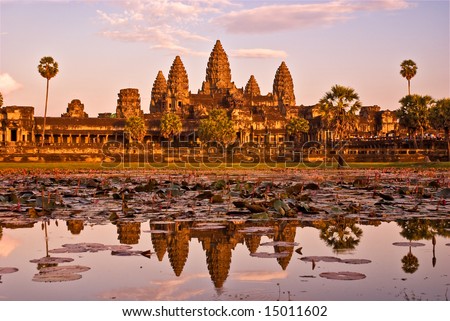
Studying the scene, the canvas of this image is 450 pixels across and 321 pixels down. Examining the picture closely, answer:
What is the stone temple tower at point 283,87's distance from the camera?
182 metres

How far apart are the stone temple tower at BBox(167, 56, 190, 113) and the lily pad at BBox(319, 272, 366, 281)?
152 meters

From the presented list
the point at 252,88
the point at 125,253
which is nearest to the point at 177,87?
the point at 252,88

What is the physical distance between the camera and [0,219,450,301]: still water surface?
22.0 ft

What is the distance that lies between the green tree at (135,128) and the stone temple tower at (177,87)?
123ft

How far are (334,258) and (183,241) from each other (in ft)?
8.42

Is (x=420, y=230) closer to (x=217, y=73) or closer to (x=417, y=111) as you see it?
(x=417, y=111)

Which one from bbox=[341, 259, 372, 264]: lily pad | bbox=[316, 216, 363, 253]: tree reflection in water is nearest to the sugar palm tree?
bbox=[316, 216, 363, 253]: tree reflection in water

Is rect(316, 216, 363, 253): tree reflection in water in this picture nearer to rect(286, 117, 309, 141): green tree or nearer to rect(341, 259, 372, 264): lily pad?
rect(341, 259, 372, 264): lily pad

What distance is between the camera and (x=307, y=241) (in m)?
10.0

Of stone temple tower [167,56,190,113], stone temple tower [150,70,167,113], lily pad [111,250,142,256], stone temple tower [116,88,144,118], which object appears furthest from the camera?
stone temple tower [150,70,167,113]

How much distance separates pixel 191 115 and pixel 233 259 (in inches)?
5700
